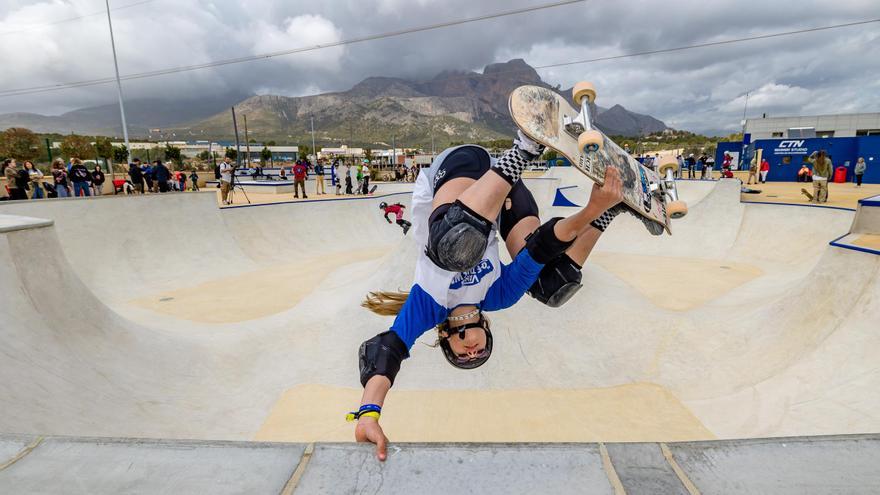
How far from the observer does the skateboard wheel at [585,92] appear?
231cm

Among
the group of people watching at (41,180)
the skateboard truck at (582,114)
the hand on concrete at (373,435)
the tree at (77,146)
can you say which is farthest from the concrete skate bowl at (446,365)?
the tree at (77,146)

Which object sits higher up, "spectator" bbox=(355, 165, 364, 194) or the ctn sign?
the ctn sign

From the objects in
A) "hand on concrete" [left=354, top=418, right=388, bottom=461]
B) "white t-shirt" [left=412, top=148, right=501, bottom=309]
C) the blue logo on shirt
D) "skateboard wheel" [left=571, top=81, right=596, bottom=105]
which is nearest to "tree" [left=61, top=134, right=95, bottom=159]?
"white t-shirt" [left=412, top=148, right=501, bottom=309]

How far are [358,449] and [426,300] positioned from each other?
1.18 meters

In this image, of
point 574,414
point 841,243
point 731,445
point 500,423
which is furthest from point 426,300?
point 841,243

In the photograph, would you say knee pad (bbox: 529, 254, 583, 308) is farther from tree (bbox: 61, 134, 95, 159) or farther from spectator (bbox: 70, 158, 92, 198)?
tree (bbox: 61, 134, 95, 159)

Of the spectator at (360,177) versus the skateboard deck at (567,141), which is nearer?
the skateboard deck at (567,141)

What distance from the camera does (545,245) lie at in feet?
8.15

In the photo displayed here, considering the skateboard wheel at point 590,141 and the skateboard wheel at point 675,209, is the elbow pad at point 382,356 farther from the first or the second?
the skateboard wheel at point 675,209

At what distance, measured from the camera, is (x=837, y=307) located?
16.8 ft

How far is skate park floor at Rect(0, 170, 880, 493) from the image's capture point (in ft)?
5.58

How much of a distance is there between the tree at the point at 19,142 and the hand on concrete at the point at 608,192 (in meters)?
62.6

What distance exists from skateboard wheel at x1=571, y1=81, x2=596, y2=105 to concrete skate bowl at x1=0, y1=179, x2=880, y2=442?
3.34 metres

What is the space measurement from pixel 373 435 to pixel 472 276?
52.6 inches
